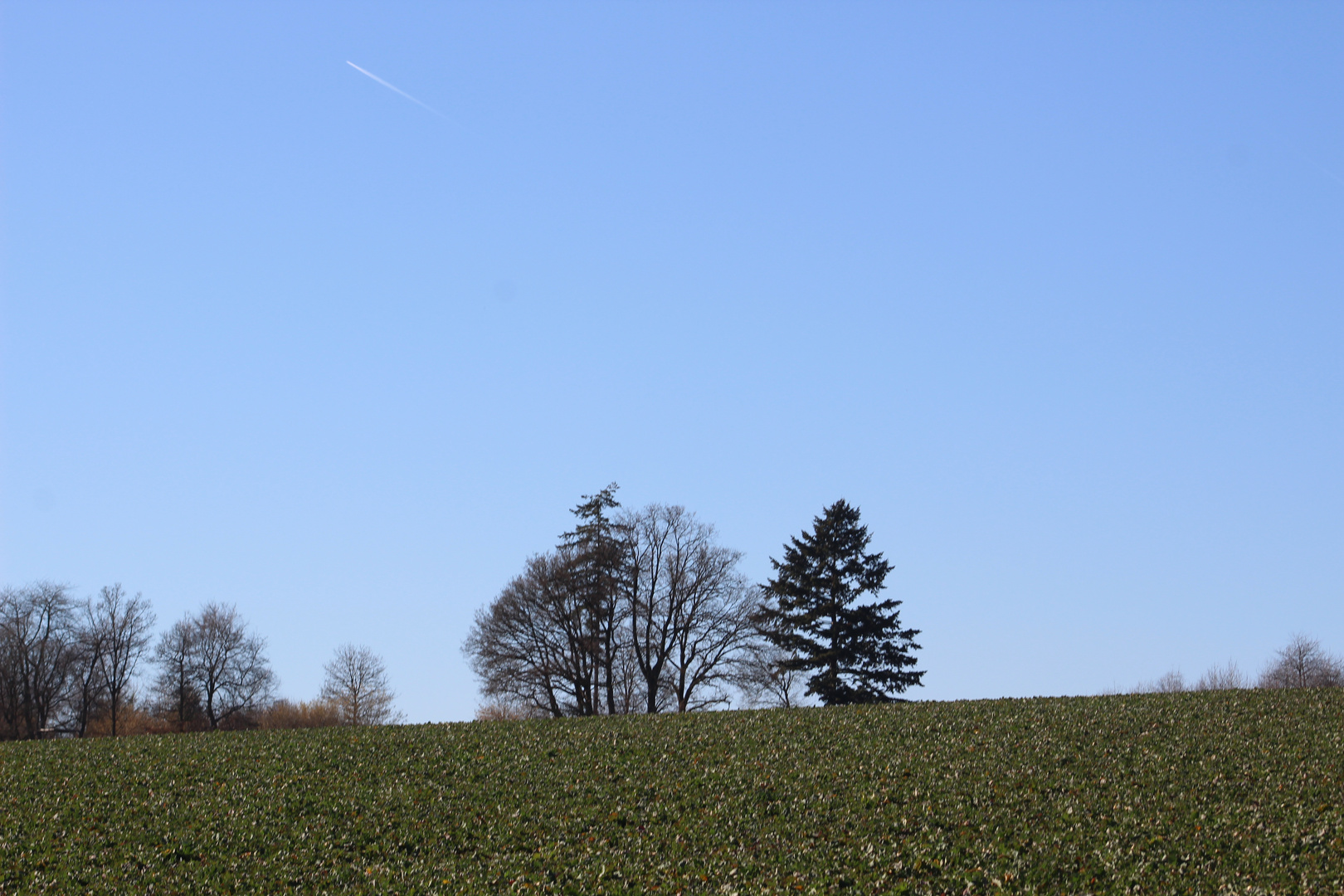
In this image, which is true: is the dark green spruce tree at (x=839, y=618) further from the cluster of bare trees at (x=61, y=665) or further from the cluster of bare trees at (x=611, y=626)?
the cluster of bare trees at (x=61, y=665)

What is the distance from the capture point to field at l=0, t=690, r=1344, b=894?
49.1 ft

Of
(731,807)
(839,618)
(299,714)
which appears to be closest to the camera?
(731,807)

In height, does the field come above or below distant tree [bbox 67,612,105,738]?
below

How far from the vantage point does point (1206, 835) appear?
51.6 ft

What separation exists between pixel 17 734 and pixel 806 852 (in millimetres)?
55907

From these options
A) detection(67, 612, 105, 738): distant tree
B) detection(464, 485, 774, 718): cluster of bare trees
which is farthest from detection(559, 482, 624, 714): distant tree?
detection(67, 612, 105, 738): distant tree

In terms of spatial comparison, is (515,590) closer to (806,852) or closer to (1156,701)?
(1156,701)

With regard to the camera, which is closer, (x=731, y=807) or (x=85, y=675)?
(x=731, y=807)

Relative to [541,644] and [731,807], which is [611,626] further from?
[731,807]

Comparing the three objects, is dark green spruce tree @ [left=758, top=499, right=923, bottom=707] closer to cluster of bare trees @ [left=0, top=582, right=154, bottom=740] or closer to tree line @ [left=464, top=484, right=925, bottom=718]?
tree line @ [left=464, top=484, right=925, bottom=718]

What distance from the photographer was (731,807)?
18062 mm

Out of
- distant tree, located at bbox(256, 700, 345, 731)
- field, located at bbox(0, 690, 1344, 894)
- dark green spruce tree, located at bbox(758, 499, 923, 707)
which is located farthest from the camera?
distant tree, located at bbox(256, 700, 345, 731)

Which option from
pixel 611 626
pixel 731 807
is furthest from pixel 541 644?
pixel 731 807

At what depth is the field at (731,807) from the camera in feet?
49.1
